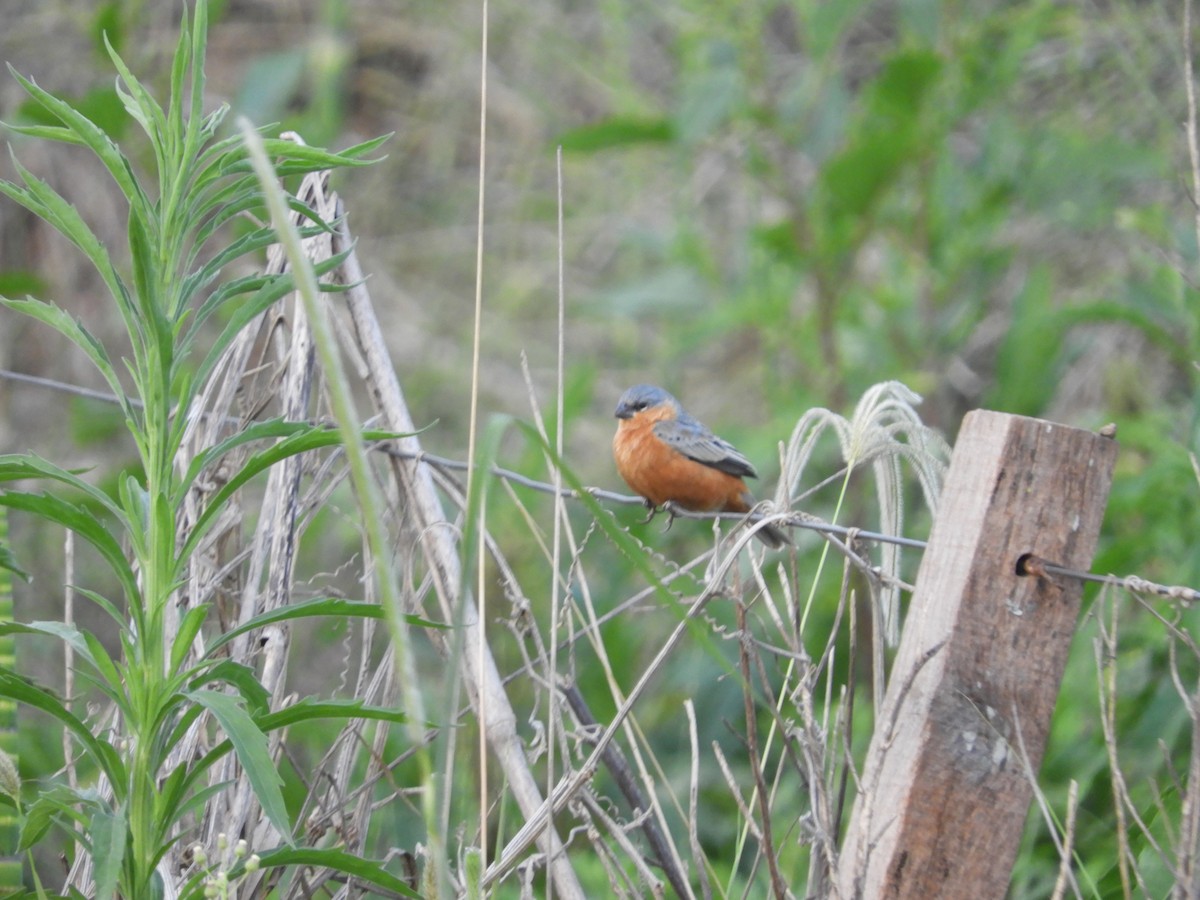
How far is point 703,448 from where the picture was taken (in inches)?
173

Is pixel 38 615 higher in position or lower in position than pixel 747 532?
lower

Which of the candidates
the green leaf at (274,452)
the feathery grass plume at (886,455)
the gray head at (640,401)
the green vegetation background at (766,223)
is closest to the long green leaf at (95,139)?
the green leaf at (274,452)

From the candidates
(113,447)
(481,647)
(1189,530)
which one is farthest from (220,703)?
(113,447)

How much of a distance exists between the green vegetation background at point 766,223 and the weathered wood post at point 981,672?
63 centimetres

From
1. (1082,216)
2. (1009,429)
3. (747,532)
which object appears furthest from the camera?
(1082,216)

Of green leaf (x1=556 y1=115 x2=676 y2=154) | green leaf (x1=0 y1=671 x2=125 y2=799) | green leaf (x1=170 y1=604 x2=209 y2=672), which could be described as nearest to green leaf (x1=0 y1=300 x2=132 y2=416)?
green leaf (x1=170 y1=604 x2=209 y2=672)

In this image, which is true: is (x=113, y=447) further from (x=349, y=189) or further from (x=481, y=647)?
(x=481, y=647)

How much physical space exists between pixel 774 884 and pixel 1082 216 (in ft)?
13.3

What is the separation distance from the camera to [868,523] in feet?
17.8

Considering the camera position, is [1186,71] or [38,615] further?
[38,615]

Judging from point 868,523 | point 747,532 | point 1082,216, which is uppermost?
point 1082,216

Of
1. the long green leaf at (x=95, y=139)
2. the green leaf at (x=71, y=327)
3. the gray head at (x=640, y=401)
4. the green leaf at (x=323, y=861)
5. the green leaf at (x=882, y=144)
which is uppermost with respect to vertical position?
the green leaf at (x=882, y=144)

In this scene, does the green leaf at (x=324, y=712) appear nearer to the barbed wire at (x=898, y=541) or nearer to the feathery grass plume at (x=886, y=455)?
the barbed wire at (x=898, y=541)

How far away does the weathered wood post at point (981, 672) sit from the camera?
1.92 meters
